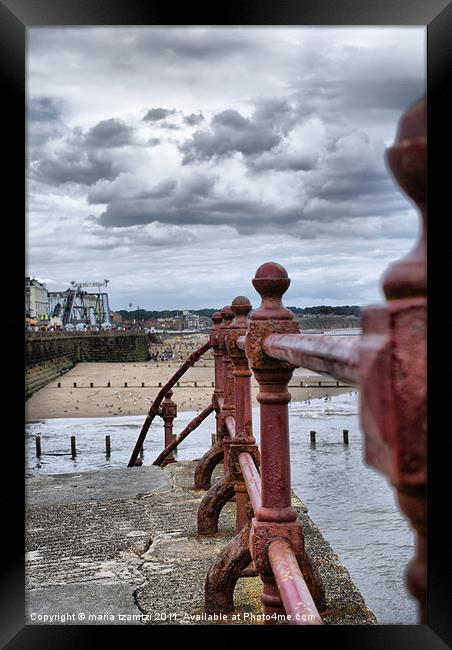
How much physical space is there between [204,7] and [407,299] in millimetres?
3012

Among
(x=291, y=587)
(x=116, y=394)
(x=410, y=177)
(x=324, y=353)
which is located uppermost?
(x=410, y=177)

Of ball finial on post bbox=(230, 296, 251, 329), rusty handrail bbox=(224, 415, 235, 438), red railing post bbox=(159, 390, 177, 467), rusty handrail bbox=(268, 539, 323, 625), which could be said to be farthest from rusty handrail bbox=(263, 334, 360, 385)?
red railing post bbox=(159, 390, 177, 467)

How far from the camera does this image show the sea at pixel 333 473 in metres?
8.71

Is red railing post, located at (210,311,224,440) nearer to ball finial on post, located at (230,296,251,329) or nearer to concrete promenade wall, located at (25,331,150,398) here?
ball finial on post, located at (230,296,251,329)

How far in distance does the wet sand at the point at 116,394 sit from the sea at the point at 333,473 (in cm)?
224

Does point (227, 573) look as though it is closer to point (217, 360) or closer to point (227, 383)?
point (227, 383)

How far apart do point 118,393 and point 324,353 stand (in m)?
38.6

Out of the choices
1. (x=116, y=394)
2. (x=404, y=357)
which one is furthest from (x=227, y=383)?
(x=116, y=394)

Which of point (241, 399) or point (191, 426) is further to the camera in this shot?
point (191, 426)

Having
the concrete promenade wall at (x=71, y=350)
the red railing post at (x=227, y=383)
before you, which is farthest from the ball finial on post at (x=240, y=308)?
the concrete promenade wall at (x=71, y=350)

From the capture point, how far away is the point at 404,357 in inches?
28.2

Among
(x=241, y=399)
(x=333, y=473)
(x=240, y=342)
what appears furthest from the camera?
(x=333, y=473)
